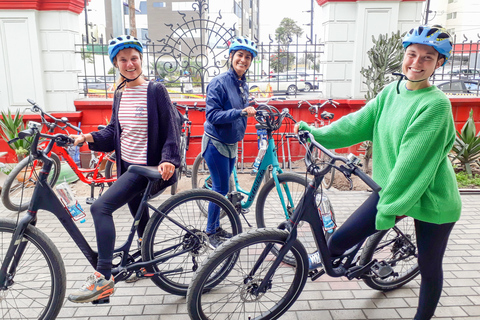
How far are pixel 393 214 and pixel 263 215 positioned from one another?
1.67 m

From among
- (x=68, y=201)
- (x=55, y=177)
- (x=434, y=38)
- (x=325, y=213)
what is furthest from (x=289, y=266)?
(x=55, y=177)

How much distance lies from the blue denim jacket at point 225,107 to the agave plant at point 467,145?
14.2 ft

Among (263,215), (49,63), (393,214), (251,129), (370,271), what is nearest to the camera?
(393,214)

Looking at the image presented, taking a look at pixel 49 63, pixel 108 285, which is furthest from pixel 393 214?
pixel 49 63

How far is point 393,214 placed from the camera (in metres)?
2.14

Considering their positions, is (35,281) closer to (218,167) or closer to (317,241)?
(218,167)

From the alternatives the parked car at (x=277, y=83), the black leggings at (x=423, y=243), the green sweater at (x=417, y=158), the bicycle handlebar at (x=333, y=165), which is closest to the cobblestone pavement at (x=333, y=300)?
the black leggings at (x=423, y=243)

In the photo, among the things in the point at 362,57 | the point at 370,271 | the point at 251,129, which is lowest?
the point at 370,271

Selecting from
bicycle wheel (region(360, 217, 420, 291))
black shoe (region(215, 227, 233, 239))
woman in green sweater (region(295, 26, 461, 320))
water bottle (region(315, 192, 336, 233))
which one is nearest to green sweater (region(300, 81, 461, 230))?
woman in green sweater (region(295, 26, 461, 320))

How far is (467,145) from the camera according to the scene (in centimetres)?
608

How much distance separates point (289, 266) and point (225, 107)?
1.48 m

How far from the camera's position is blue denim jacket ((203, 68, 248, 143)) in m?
3.26

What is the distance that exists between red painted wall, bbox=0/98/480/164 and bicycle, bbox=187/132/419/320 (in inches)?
147

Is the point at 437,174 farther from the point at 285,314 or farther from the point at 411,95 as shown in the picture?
the point at 285,314
